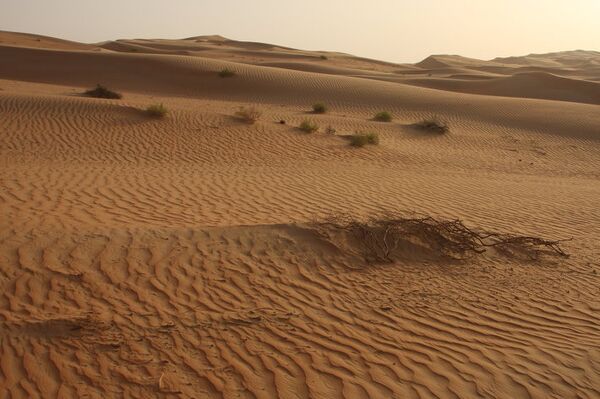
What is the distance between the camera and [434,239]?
273 inches

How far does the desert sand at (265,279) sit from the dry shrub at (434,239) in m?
0.17

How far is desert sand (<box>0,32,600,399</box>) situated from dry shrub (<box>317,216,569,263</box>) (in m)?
0.17

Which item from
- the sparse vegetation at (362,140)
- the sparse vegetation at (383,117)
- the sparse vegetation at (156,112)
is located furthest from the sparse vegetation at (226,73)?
the sparse vegetation at (362,140)

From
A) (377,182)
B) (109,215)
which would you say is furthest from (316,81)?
(109,215)

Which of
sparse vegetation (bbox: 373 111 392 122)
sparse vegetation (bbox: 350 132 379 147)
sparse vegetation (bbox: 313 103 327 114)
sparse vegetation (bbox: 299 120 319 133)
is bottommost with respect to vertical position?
sparse vegetation (bbox: 350 132 379 147)

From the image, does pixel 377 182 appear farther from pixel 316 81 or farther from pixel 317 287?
pixel 316 81

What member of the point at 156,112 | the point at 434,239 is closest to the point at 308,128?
the point at 156,112

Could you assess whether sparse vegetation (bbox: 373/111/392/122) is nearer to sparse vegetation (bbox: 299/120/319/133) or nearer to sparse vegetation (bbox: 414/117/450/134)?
sparse vegetation (bbox: 414/117/450/134)

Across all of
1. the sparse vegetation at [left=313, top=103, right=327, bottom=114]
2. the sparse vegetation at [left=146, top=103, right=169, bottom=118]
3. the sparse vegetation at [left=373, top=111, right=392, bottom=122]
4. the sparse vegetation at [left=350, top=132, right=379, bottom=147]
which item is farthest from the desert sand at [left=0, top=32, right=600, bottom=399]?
→ the sparse vegetation at [left=313, top=103, right=327, bottom=114]

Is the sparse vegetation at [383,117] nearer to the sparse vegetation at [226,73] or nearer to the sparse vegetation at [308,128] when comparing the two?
the sparse vegetation at [308,128]

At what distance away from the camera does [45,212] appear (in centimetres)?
723

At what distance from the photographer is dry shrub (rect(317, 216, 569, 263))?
671cm

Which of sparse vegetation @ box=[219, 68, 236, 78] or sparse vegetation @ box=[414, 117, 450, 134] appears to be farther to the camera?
sparse vegetation @ box=[219, 68, 236, 78]

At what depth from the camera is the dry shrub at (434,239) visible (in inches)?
264
